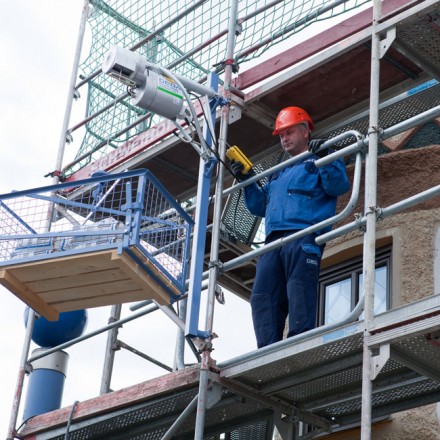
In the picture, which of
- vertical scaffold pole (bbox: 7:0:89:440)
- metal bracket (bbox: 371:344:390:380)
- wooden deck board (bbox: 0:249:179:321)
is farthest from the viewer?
vertical scaffold pole (bbox: 7:0:89:440)

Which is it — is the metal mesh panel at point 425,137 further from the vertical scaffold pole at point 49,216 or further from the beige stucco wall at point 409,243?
the vertical scaffold pole at point 49,216

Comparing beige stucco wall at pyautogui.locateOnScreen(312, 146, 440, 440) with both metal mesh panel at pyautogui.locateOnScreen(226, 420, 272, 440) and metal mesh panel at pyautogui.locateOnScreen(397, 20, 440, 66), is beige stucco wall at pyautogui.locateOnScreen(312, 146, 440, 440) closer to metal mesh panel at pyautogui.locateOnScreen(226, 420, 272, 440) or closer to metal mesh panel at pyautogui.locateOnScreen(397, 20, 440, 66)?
metal mesh panel at pyautogui.locateOnScreen(226, 420, 272, 440)

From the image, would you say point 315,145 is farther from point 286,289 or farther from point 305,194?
point 286,289

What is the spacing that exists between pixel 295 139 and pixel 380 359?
278cm

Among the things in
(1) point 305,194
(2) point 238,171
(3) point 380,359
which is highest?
(2) point 238,171

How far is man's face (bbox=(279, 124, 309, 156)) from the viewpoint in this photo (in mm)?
10234

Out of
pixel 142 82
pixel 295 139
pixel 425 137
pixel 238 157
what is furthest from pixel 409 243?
pixel 142 82

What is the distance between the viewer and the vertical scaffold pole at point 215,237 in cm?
887

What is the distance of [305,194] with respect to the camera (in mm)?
9836

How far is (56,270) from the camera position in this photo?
930cm

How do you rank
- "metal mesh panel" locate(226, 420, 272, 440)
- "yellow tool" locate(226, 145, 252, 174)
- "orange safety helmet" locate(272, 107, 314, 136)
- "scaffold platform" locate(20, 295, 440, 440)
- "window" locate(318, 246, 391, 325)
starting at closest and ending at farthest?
"scaffold platform" locate(20, 295, 440, 440) → "yellow tool" locate(226, 145, 252, 174) → "orange safety helmet" locate(272, 107, 314, 136) → "metal mesh panel" locate(226, 420, 272, 440) → "window" locate(318, 246, 391, 325)

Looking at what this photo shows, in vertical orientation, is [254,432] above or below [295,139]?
below

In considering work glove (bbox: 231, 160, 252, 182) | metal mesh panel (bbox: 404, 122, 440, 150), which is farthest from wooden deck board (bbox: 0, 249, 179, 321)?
metal mesh panel (bbox: 404, 122, 440, 150)

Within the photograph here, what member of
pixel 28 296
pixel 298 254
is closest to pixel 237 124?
pixel 298 254
